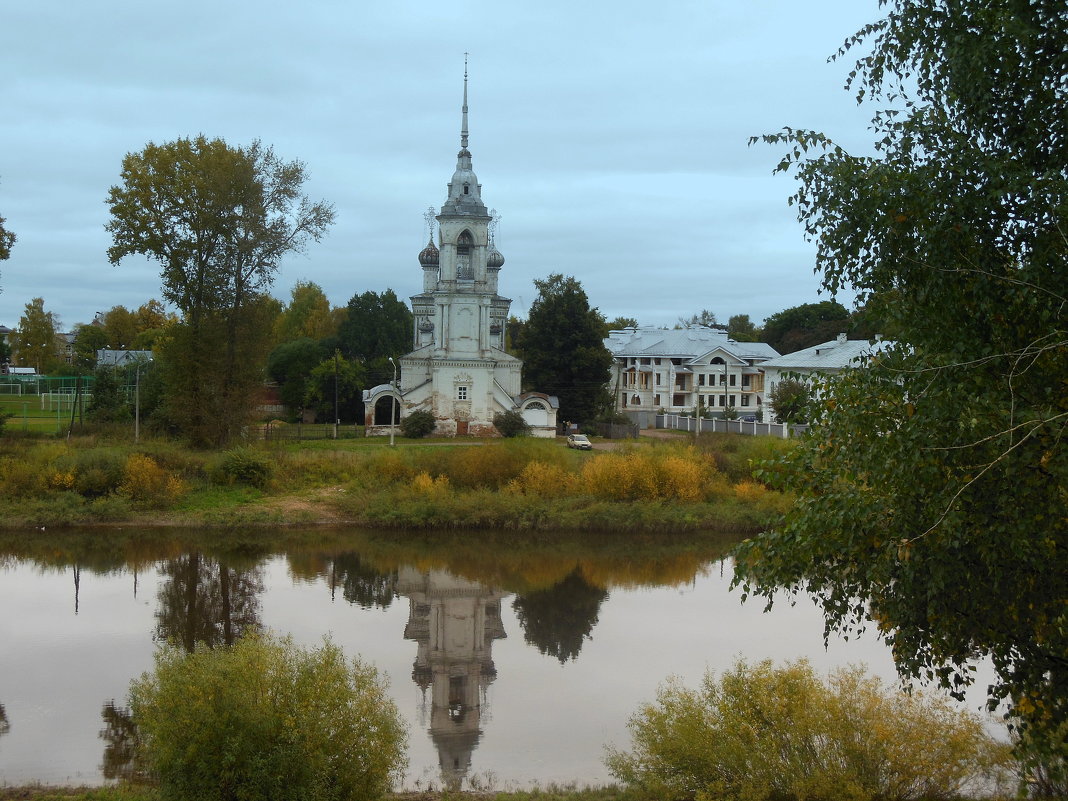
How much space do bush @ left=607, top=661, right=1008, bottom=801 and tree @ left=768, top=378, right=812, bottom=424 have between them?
9.24 feet

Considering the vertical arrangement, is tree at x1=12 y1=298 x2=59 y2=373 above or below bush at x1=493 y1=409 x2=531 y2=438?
above

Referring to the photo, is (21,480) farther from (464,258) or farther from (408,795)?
(464,258)

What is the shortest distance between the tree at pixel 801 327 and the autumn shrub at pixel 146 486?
46163 mm

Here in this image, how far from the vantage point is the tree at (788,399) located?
7.87 m

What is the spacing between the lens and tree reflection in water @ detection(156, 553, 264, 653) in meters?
15.9

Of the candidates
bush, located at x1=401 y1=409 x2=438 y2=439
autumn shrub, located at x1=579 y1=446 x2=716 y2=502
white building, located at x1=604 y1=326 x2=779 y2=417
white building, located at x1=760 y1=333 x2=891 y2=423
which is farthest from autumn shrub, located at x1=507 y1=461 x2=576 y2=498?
white building, located at x1=604 y1=326 x2=779 y2=417

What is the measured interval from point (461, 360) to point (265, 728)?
33.6 metres

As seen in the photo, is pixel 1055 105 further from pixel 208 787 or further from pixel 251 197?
pixel 251 197

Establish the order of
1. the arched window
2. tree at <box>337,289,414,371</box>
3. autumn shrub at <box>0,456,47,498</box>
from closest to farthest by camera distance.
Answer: autumn shrub at <box>0,456,47,498</box> → the arched window → tree at <box>337,289,414,371</box>

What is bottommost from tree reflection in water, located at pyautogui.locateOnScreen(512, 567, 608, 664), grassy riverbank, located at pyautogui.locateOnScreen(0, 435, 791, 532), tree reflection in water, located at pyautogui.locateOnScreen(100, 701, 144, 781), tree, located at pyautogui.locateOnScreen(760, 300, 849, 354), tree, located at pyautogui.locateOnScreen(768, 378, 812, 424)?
tree reflection in water, located at pyautogui.locateOnScreen(100, 701, 144, 781)

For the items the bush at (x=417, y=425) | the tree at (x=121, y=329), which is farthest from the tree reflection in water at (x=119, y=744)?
the tree at (x=121, y=329)

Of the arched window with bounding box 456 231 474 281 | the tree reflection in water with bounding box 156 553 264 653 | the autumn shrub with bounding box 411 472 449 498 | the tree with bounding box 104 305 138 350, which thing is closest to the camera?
the tree reflection in water with bounding box 156 553 264 653

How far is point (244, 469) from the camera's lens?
96.6ft

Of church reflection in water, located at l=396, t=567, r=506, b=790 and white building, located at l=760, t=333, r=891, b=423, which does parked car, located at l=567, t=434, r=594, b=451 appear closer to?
white building, located at l=760, t=333, r=891, b=423
